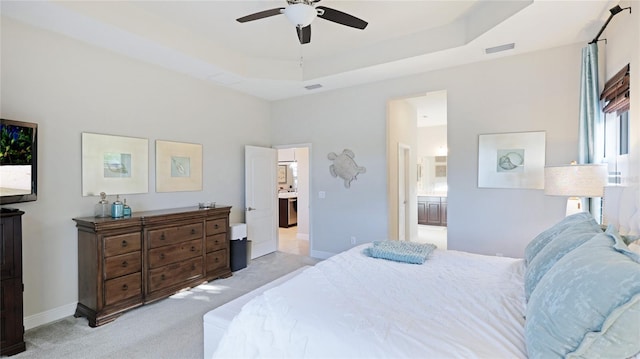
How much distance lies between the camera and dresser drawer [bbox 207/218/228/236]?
4062 mm

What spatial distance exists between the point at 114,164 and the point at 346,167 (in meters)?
3.23

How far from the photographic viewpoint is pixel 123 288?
10.1 feet

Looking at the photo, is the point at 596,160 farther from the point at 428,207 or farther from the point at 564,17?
the point at 428,207

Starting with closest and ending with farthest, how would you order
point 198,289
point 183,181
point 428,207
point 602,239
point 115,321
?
point 602,239 < point 115,321 < point 198,289 < point 183,181 < point 428,207

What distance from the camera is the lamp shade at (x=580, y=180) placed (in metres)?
2.40

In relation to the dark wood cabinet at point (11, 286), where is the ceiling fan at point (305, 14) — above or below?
above

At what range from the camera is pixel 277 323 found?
152cm

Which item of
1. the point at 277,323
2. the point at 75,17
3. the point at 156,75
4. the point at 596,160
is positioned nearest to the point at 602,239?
the point at 277,323

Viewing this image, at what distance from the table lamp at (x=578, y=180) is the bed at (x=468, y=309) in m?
0.39

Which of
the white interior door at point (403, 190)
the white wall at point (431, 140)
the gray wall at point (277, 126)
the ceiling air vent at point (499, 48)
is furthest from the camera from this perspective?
the white wall at point (431, 140)

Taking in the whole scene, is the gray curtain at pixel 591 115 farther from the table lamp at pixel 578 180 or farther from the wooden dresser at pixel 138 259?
the wooden dresser at pixel 138 259

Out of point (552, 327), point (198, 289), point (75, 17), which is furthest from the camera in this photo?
point (198, 289)

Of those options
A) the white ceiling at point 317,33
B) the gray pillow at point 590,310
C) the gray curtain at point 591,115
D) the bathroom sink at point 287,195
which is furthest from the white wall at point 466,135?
the bathroom sink at point 287,195

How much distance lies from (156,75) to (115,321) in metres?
2.95
